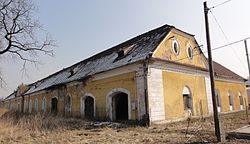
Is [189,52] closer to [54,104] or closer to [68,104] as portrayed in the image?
[68,104]

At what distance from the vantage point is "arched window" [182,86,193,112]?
1740 cm

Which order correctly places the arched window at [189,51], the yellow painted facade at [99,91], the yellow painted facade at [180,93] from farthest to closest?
the arched window at [189,51]
the yellow painted facade at [180,93]
the yellow painted facade at [99,91]

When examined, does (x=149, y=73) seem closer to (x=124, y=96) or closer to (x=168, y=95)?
(x=168, y=95)

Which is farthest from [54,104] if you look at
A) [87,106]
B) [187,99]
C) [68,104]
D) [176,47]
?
[176,47]

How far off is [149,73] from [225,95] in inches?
549

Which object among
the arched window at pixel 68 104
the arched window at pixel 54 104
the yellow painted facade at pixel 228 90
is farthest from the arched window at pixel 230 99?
the arched window at pixel 54 104

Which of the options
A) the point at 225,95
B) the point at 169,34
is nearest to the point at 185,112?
the point at 169,34

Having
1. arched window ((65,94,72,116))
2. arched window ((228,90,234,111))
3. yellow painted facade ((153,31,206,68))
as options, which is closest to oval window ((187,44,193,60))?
yellow painted facade ((153,31,206,68))

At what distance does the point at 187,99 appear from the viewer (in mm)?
17828

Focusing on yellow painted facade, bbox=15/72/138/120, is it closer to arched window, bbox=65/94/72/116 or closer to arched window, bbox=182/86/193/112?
arched window, bbox=65/94/72/116

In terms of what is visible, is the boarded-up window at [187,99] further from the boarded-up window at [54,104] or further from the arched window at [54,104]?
the boarded-up window at [54,104]

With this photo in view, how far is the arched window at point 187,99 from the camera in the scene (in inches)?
685

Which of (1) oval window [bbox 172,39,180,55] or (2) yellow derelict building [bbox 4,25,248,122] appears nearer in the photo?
(2) yellow derelict building [bbox 4,25,248,122]

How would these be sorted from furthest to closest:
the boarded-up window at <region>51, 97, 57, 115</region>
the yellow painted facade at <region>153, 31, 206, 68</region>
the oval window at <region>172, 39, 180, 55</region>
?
the boarded-up window at <region>51, 97, 57, 115</region> → the oval window at <region>172, 39, 180, 55</region> → the yellow painted facade at <region>153, 31, 206, 68</region>
